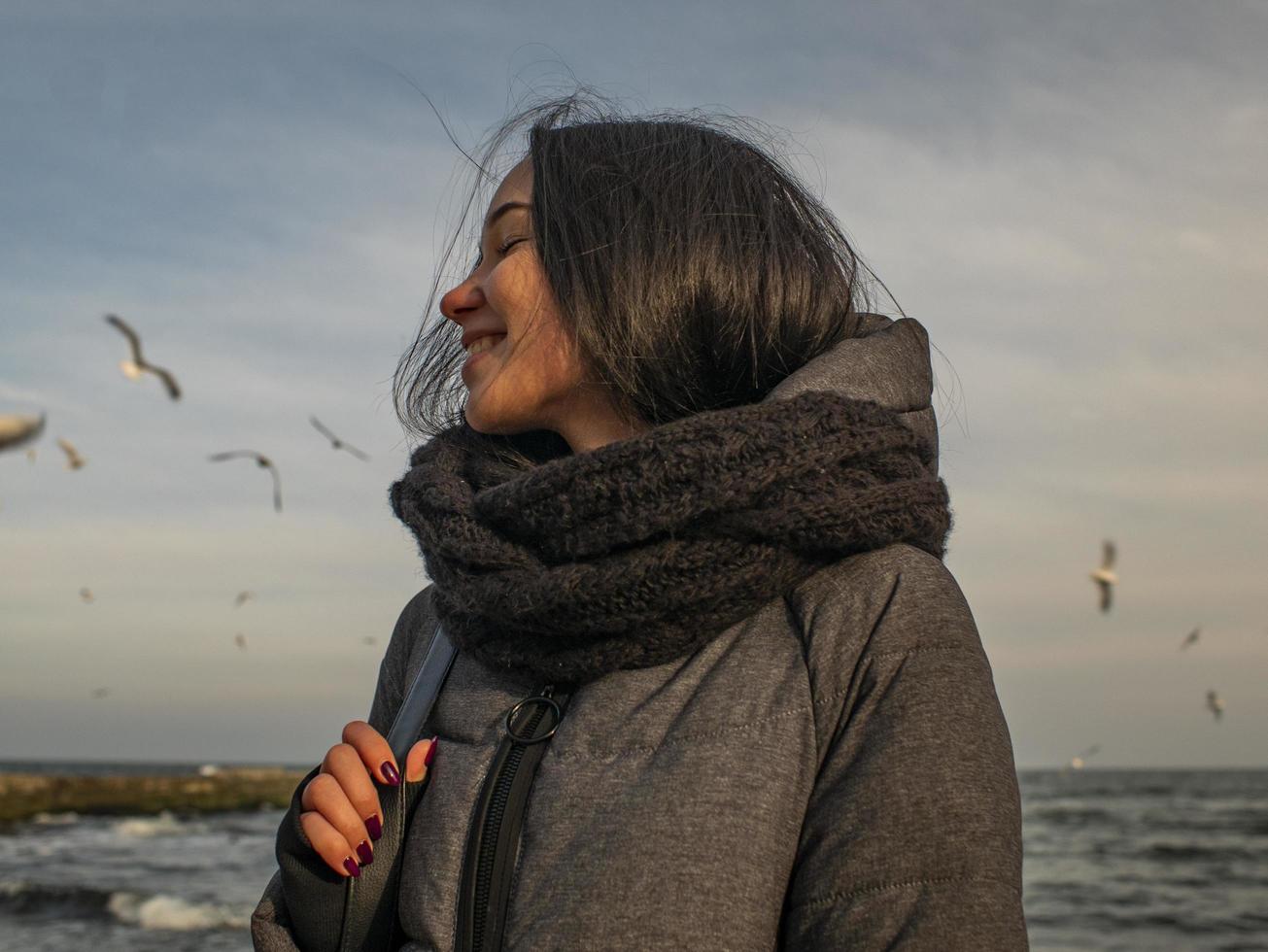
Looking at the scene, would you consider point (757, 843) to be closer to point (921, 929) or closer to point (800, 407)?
point (921, 929)

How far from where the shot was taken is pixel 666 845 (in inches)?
55.9

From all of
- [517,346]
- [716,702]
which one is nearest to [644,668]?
[716,702]

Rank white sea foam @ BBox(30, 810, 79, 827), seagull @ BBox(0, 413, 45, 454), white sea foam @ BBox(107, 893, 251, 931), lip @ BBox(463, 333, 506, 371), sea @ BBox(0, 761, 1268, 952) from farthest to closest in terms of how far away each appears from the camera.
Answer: white sea foam @ BBox(30, 810, 79, 827) → white sea foam @ BBox(107, 893, 251, 931) → sea @ BBox(0, 761, 1268, 952) → lip @ BBox(463, 333, 506, 371) → seagull @ BBox(0, 413, 45, 454)

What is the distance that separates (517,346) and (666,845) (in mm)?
880

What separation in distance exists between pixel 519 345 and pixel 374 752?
2.28 feet

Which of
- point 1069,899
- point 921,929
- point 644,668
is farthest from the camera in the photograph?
point 1069,899

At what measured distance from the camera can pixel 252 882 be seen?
16.5 m

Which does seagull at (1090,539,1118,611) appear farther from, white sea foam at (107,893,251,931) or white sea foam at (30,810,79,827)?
white sea foam at (30,810,79,827)

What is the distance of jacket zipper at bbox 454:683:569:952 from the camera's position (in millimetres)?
1508

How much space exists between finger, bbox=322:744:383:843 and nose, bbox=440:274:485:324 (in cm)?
81

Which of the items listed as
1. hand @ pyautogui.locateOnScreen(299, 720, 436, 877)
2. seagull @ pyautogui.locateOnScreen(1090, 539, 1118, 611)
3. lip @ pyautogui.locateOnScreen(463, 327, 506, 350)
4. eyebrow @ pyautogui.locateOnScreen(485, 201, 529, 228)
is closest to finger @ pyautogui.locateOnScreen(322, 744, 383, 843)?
hand @ pyautogui.locateOnScreen(299, 720, 436, 877)

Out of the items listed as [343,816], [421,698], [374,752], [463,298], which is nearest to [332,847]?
[343,816]

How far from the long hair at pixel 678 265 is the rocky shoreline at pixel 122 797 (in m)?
26.4

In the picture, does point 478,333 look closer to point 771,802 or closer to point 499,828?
point 499,828
